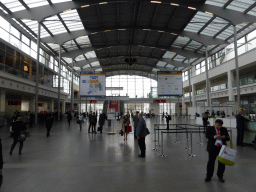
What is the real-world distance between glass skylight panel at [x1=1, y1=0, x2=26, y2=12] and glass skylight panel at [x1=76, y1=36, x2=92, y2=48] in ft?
36.2

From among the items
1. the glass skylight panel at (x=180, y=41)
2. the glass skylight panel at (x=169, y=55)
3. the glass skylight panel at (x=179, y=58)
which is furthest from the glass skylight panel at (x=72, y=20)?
the glass skylight panel at (x=179, y=58)

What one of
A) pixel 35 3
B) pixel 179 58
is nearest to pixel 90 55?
pixel 179 58

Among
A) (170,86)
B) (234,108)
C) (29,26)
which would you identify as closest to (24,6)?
(29,26)

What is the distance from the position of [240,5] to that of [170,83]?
1123 centimetres

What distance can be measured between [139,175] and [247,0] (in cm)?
2168

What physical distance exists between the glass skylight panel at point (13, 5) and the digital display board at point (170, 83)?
1600 centimetres

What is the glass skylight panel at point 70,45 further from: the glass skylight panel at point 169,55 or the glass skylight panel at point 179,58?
the glass skylight panel at point 179,58

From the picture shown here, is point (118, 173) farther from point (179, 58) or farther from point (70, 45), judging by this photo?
point (179, 58)

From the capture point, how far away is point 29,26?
22.4 meters

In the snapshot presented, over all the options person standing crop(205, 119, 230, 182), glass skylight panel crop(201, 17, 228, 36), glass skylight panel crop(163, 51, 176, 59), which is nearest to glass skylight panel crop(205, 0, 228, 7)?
glass skylight panel crop(201, 17, 228, 36)

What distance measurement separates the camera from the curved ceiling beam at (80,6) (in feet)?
60.2

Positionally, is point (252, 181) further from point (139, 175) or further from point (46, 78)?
point (46, 78)

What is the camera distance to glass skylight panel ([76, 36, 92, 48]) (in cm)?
2906

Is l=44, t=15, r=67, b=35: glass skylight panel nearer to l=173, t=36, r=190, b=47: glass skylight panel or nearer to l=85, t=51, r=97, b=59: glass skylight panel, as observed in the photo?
l=85, t=51, r=97, b=59: glass skylight panel
